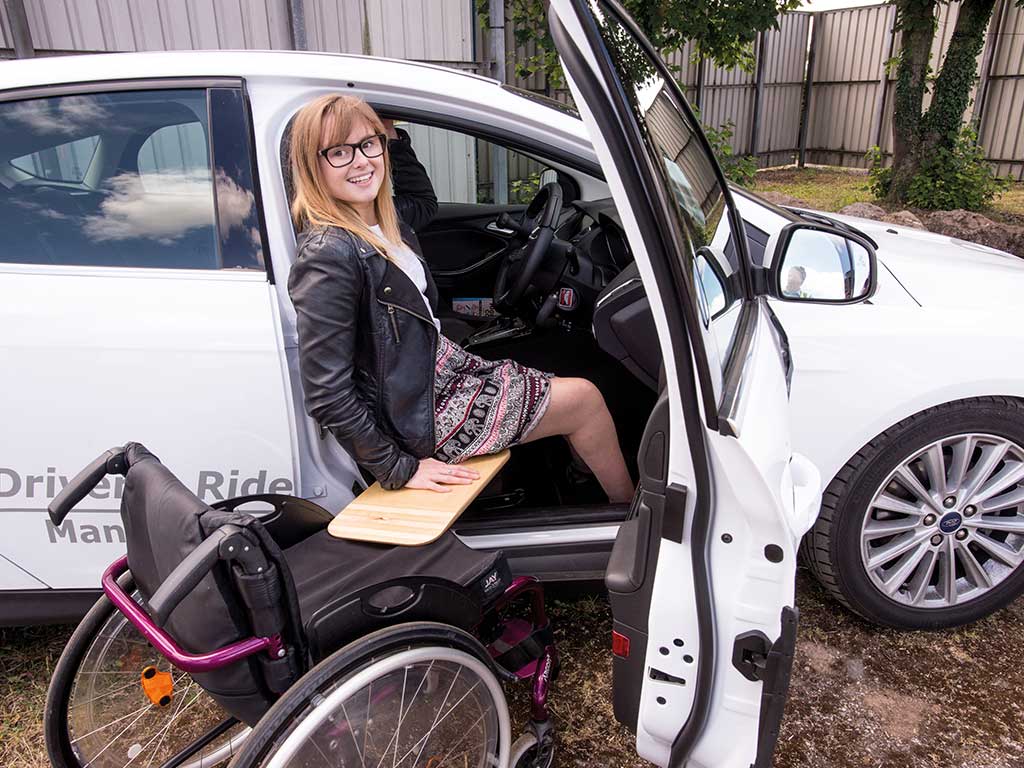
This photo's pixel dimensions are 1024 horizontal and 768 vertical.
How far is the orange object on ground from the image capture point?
1445mm

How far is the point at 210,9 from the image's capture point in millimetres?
4949

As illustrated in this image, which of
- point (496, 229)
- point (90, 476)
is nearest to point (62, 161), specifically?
point (90, 476)

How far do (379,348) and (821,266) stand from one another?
1.22m

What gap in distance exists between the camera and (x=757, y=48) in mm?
11523

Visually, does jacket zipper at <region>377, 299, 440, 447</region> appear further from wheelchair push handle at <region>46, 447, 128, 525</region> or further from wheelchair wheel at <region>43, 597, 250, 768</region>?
wheelchair wheel at <region>43, 597, 250, 768</region>

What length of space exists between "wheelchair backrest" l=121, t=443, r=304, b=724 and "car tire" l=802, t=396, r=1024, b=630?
4.90ft

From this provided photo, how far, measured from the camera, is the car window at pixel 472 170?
534 centimetres

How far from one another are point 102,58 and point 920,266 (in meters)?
2.28

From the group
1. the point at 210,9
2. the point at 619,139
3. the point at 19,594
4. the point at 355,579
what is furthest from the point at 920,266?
the point at 210,9

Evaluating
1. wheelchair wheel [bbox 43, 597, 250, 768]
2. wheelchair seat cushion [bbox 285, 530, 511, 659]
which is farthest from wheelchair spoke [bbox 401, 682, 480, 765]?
wheelchair wheel [bbox 43, 597, 250, 768]

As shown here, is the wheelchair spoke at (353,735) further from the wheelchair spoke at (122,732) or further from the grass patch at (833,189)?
the grass patch at (833,189)

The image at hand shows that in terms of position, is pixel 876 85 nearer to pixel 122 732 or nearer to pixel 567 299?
pixel 567 299

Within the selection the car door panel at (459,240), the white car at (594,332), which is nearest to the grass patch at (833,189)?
the car door panel at (459,240)

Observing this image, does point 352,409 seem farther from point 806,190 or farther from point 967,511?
point 806,190
